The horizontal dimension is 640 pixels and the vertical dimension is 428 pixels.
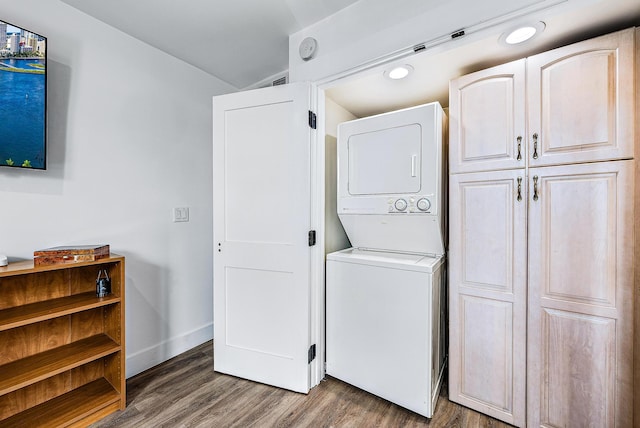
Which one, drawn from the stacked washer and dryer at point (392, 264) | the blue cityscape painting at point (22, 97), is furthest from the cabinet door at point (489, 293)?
the blue cityscape painting at point (22, 97)

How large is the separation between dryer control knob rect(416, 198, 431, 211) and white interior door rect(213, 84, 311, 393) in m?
0.69

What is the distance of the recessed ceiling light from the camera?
169cm

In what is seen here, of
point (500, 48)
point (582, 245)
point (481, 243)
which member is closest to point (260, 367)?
point (481, 243)

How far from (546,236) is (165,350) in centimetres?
276

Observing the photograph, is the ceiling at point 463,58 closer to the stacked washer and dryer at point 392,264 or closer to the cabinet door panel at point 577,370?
the stacked washer and dryer at point 392,264

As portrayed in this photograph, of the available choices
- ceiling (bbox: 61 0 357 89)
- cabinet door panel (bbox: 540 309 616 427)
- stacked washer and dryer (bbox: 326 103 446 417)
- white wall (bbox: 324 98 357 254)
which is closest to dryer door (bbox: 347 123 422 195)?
stacked washer and dryer (bbox: 326 103 446 417)

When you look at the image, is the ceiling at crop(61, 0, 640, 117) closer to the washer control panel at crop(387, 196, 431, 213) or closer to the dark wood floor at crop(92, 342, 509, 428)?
the washer control panel at crop(387, 196, 431, 213)

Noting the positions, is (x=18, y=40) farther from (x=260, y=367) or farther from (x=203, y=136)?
(x=260, y=367)

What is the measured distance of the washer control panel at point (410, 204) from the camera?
1662 mm

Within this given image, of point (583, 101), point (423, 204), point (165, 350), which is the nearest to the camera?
point (583, 101)

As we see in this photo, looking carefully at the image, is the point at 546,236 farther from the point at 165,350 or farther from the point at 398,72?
the point at 165,350

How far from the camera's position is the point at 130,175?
6.93ft

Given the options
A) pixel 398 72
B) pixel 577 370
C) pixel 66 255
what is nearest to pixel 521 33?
pixel 398 72

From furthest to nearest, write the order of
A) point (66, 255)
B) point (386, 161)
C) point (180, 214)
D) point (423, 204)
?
point (180, 214) → point (386, 161) → point (423, 204) → point (66, 255)
